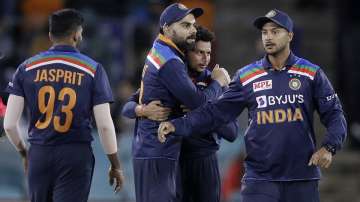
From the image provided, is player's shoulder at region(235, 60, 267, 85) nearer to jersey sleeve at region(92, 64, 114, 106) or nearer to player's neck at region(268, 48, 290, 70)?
player's neck at region(268, 48, 290, 70)

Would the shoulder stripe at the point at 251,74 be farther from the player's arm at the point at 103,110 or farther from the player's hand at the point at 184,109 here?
the player's arm at the point at 103,110

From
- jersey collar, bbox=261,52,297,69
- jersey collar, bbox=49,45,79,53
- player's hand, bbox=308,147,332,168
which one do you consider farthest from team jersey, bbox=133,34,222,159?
player's hand, bbox=308,147,332,168

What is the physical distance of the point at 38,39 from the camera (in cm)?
1759

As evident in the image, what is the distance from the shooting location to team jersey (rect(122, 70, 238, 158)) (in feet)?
30.5

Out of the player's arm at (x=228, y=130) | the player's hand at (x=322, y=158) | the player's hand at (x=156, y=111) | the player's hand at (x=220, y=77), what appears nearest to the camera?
the player's hand at (x=322, y=158)

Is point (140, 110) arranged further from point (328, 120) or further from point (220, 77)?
point (328, 120)

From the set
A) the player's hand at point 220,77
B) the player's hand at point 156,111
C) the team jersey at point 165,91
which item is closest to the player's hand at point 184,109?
the team jersey at point 165,91

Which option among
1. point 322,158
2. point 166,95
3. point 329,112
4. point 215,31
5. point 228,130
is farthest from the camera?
point 215,31

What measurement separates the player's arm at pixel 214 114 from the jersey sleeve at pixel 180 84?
0.26ft

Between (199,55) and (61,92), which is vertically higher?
(199,55)

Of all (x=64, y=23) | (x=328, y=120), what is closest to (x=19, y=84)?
(x=64, y=23)

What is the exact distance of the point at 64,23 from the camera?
353 inches

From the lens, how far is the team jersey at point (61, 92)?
8906 mm

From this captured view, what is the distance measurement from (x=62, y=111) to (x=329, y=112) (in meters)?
2.19
